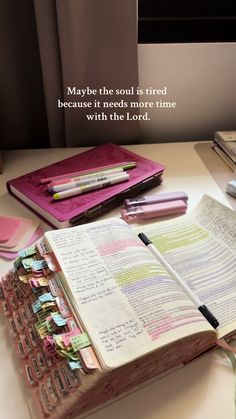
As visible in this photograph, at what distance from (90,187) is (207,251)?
0.80ft

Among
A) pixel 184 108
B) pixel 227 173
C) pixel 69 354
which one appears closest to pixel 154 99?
pixel 184 108

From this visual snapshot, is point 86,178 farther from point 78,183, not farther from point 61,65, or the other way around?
point 61,65

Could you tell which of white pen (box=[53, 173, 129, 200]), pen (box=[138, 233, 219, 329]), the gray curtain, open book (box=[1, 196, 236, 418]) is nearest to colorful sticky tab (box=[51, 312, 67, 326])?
open book (box=[1, 196, 236, 418])

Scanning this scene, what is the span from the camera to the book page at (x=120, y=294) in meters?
0.41

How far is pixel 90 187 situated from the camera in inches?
27.6

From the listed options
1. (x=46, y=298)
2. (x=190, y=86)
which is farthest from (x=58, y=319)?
(x=190, y=86)

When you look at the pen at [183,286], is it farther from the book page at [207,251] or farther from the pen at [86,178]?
the pen at [86,178]

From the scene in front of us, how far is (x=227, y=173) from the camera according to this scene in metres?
0.82

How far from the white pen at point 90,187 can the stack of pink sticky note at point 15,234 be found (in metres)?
0.06

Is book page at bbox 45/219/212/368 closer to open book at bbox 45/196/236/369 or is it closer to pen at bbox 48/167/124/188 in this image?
open book at bbox 45/196/236/369

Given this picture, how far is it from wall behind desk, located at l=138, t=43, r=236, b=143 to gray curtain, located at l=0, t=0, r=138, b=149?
0.26 ft

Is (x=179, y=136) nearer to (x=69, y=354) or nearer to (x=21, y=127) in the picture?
(x=21, y=127)

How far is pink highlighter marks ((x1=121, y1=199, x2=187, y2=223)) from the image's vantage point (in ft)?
2.19

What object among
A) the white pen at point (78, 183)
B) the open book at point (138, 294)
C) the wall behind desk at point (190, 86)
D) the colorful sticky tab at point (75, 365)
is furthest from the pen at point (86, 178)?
the colorful sticky tab at point (75, 365)
